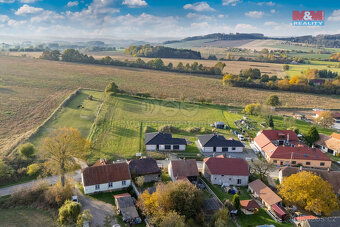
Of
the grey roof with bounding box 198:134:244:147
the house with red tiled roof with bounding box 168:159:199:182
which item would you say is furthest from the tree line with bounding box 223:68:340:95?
the house with red tiled roof with bounding box 168:159:199:182

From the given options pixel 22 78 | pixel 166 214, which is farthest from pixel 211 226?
pixel 22 78

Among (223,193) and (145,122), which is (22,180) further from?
(145,122)

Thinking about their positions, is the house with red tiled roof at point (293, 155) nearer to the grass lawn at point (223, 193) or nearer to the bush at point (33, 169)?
the grass lawn at point (223, 193)

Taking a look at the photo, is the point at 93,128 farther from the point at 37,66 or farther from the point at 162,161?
the point at 37,66

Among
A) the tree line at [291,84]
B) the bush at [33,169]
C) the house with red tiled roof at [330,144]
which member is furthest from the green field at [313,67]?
the bush at [33,169]

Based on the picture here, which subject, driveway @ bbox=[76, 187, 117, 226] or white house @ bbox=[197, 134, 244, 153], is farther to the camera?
white house @ bbox=[197, 134, 244, 153]

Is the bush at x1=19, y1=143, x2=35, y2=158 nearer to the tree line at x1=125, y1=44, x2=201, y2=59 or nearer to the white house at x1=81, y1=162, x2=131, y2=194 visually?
the white house at x1=81, y1=162, x2=131, y2=194
